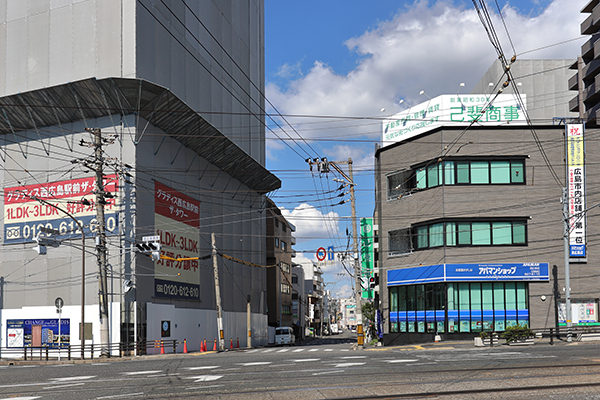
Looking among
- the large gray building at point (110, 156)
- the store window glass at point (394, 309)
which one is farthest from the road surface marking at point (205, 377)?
the store window glass at point (394, 309)

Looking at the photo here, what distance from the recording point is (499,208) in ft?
138

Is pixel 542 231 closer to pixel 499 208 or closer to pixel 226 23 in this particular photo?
pixel 499 208

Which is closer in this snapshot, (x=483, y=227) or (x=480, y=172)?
(x=483, y=227)

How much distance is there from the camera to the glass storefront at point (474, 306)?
41.1 meters

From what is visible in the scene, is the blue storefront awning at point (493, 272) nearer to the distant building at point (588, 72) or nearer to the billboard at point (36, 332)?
the billboard at point (36, 332)

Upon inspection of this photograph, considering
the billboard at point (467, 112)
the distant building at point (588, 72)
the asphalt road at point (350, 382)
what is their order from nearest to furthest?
the asphalt road at point (350, 382), the billboard at point (467, 112), the distant building at point (588, 72)

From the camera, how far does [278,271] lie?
88.9m

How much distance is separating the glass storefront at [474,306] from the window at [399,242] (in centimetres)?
389

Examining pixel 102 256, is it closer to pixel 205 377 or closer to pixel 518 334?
pixel 205 377

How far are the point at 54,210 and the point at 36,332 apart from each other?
28.8 feet

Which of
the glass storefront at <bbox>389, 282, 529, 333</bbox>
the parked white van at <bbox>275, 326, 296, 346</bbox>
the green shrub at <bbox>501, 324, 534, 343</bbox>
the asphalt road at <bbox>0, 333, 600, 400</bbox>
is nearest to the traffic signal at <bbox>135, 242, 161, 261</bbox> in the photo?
the asphalt road at <bbox>0, 333, 600, 400</bbox>

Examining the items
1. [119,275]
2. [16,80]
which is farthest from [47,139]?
[119,275]

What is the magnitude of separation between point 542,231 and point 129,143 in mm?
30306

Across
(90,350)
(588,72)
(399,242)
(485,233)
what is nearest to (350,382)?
(90,350)
